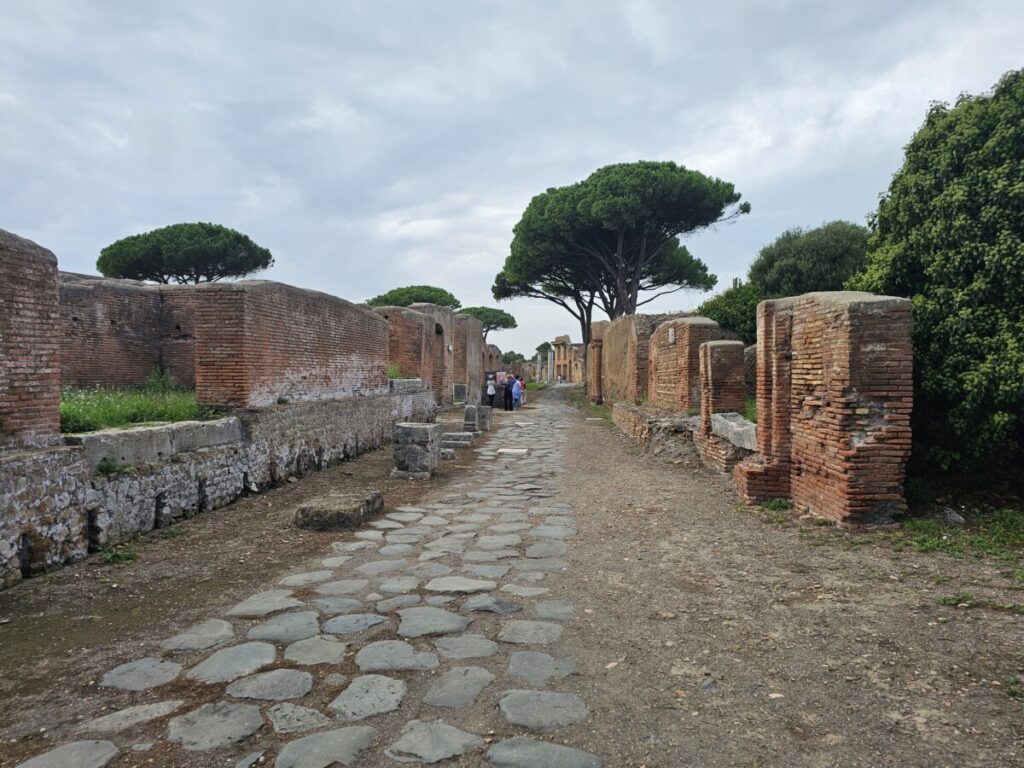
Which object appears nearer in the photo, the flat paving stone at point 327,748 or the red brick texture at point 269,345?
the flat paving stone at point 327,748

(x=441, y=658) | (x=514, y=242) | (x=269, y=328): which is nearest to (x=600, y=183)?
(x=514, y=242)

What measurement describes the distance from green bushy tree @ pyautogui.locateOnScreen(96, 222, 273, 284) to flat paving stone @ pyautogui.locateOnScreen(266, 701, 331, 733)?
99.9 ft

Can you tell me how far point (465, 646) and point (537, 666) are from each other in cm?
42

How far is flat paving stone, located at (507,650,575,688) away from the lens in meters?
2.74

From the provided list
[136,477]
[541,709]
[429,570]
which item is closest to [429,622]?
[429,570]

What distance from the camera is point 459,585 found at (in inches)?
158

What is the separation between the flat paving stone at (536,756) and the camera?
2.10 meters

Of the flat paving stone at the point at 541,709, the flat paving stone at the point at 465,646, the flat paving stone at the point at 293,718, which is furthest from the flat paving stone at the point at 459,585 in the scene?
the flat paving stone at the point at 293,718

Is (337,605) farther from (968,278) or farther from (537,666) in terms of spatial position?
(968,278)

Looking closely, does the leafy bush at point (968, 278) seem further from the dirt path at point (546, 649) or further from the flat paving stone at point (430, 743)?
the flat paving stone at point (430, 743)

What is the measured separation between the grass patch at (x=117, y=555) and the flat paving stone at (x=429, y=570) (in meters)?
2.12

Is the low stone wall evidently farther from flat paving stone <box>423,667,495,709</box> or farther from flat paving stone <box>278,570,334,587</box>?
flat paving stone <box>423,667,495,709</box>

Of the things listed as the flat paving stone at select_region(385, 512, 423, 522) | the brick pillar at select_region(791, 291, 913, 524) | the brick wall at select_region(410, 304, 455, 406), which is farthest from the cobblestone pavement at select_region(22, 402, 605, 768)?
the brick wall at select_region(410, 304, 455, 406)

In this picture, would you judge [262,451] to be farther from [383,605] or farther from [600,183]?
[600,183]
